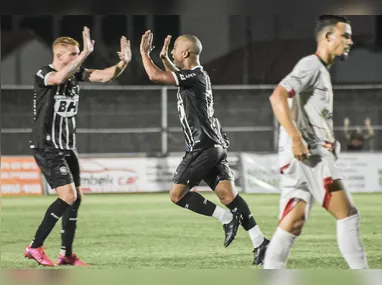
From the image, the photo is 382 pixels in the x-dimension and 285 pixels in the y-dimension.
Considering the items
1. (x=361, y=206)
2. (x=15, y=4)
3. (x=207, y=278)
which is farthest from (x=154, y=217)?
(x=15, y=4)

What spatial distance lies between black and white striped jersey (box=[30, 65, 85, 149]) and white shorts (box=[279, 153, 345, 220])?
5.40 ft

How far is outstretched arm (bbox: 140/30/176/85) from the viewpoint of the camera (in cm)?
450

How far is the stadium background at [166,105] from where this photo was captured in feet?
38.6

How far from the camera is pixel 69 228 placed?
17.2 feet

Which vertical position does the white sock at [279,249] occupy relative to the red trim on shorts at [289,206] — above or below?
below

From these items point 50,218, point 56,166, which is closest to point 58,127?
point 56,166

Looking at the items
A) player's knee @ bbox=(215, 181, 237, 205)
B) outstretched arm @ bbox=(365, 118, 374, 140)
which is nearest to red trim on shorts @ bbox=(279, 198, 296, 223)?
player's knee @ bbox=(215, 181, 237, 205)

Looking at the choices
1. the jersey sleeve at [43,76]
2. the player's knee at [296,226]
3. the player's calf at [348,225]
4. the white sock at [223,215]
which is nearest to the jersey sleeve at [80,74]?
the jersey sleeve at [43,76]

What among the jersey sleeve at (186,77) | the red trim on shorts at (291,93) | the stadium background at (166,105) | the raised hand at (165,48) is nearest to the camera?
the red trim on shorts at (291,93)

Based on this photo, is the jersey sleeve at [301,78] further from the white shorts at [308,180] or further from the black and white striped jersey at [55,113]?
the black and white striped jersey at [55,113]

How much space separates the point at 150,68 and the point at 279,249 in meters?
1.17

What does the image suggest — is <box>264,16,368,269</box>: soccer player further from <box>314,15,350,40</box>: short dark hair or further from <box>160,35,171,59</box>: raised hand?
<box>160,35,171,59</box>: raised hand

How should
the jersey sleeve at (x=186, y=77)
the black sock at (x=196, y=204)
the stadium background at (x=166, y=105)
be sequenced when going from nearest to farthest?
the jersey sleeve at (x=186, y=77)
the black sock at (x=196, y=204)
the stadium background at (x=166, y=105)

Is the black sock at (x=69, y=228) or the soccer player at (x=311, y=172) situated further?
the black sock at (x=69, y=228)
